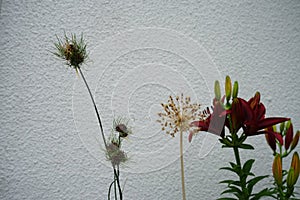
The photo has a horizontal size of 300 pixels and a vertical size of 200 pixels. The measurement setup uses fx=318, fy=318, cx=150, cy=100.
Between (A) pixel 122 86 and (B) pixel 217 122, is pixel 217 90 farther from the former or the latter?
(A) pixel 122 86

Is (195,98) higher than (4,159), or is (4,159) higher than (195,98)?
(195,98)

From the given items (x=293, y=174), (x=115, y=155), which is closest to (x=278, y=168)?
(x=293, y=174)

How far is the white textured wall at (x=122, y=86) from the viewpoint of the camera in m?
0.78

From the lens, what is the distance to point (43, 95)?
2.70 ft

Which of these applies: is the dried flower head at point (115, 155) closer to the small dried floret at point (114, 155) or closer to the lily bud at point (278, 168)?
the small dried floret at point (114, 155)

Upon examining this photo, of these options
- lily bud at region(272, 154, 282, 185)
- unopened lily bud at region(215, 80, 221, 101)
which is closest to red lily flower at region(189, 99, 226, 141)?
unopened lily bud at region(215, 80, 221, 101)

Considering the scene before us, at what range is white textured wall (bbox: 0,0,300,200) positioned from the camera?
2.57ft

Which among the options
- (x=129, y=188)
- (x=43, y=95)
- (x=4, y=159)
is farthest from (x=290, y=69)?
(x=4, y=159)

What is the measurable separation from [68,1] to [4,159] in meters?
0.45

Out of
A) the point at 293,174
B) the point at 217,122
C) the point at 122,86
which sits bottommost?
the point at 293,174

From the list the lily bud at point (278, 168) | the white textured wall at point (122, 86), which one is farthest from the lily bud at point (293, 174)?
the white textured wall at point (122, 86)

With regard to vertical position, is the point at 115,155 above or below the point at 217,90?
below

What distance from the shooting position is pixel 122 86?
776mm

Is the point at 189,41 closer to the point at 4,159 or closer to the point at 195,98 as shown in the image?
the point at 195,98
